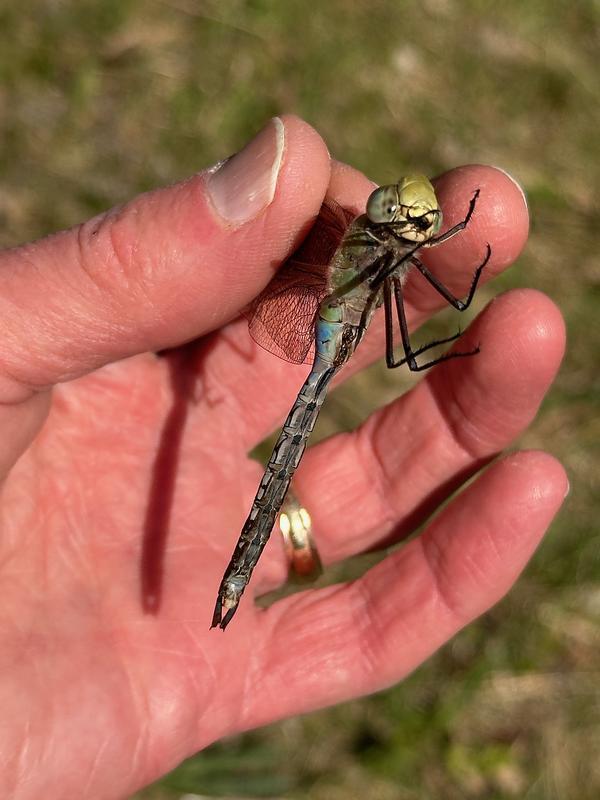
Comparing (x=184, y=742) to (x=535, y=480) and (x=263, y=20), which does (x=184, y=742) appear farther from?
(x=263, y=20)

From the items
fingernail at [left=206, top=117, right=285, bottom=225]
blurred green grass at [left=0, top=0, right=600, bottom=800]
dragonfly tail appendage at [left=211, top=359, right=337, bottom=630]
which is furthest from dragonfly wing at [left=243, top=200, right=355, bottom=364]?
blurred green grass at [left=0, top=0, right=600, bottom=800]

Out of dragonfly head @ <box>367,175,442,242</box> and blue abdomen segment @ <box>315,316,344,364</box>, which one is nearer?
dragonfly head @ <box>367,175,442,242</box>

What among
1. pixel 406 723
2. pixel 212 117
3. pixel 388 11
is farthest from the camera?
pixel 388 11

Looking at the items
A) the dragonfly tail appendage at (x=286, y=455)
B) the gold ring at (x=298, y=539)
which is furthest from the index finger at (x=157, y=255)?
the gold ring at (x=298, y=539)

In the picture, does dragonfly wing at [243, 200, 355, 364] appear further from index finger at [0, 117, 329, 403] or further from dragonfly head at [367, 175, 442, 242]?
index finger at [0, 117, 329, 403]

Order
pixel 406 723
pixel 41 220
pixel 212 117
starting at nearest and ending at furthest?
1. pixel 406 723
2. pixel 41 220
3. pixel 212 117

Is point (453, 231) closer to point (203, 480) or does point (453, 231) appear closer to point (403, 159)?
point (203, 480)

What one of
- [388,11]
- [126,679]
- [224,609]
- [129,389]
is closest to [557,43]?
[388,11]

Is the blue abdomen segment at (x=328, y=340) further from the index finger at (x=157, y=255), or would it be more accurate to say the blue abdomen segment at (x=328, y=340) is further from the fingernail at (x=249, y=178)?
the fingernail at (x=249, y=178)
